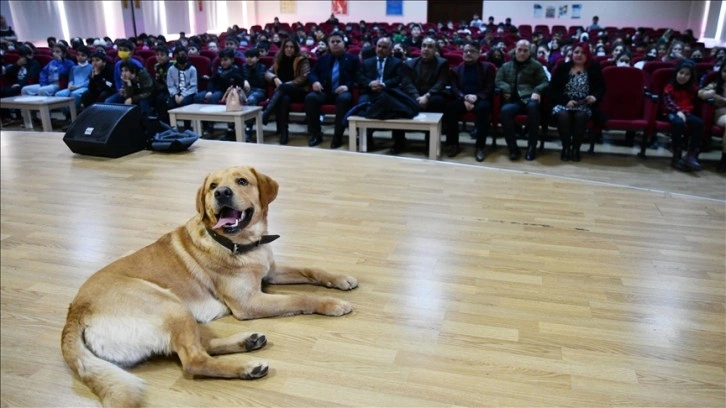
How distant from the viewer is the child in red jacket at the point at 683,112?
4996 mm

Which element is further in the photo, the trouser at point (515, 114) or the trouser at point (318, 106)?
the trouser at point (318, 106)

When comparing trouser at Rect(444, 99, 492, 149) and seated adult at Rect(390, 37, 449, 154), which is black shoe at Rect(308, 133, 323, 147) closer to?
seated adult at Rect(390, 37, 449, 154)

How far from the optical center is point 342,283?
229 cm

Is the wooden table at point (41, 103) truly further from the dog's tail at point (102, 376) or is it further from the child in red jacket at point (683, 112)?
the child in red jacket at point (683, 112)

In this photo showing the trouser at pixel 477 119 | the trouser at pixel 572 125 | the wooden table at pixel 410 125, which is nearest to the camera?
the wooden table at pixel 410 125

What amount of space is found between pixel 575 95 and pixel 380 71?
2.08 meters

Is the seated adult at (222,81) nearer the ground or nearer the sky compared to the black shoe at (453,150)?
nearer the sky

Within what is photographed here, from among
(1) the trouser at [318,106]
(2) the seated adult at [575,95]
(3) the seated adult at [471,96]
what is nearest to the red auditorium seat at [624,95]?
(2) the seated adult at [575,95]

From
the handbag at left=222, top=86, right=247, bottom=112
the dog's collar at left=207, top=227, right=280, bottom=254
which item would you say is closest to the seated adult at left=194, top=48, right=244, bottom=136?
the handbag at left=222, top=86, right=247, bottom=112

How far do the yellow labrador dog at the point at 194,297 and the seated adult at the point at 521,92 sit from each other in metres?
3.60

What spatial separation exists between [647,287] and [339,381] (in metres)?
1.48

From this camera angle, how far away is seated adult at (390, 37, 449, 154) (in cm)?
572

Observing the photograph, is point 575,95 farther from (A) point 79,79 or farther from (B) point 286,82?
(A) point 79,79

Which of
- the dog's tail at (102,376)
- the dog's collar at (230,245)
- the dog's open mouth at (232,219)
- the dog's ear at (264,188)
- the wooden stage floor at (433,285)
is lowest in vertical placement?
the wooden stage floor at (433,285)
